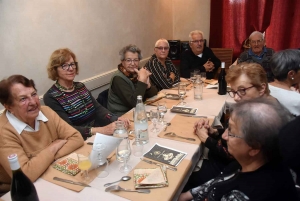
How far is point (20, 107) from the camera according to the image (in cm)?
138

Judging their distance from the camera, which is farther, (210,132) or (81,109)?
(81,109)

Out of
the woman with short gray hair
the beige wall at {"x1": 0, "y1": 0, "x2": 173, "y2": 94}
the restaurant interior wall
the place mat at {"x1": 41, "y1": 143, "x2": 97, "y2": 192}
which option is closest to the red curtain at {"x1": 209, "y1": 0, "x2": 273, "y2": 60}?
the restaurant interior wall

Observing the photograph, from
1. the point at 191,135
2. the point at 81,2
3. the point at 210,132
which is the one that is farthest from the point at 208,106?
the point at 81,2

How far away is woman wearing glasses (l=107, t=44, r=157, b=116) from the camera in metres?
2.33

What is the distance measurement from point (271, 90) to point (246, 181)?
1206 mm

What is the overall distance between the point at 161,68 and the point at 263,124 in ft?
7.06

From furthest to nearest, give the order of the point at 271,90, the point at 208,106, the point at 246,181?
the point at 208,106 → the point at 271,90 → the point at 246,181

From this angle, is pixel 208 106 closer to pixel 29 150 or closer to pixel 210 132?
pixel 210 132

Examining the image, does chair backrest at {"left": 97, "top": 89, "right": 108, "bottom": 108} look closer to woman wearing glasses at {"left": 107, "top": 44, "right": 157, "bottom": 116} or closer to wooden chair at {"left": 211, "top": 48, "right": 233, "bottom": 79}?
woman wearing glasses at {"left": 107, "top": 44, "right": 157, "bottom": 116}

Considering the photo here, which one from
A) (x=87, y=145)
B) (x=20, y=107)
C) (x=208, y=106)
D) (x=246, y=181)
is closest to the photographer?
(x=246, y=181)

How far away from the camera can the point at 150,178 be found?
3.84 feet

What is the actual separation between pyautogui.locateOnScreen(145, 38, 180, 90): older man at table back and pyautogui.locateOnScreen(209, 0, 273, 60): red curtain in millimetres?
1923

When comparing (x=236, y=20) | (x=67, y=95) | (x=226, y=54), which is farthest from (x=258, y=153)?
(x=236, y=20)

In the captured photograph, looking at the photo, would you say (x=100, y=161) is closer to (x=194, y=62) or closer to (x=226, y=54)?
(x=194, y=62)
